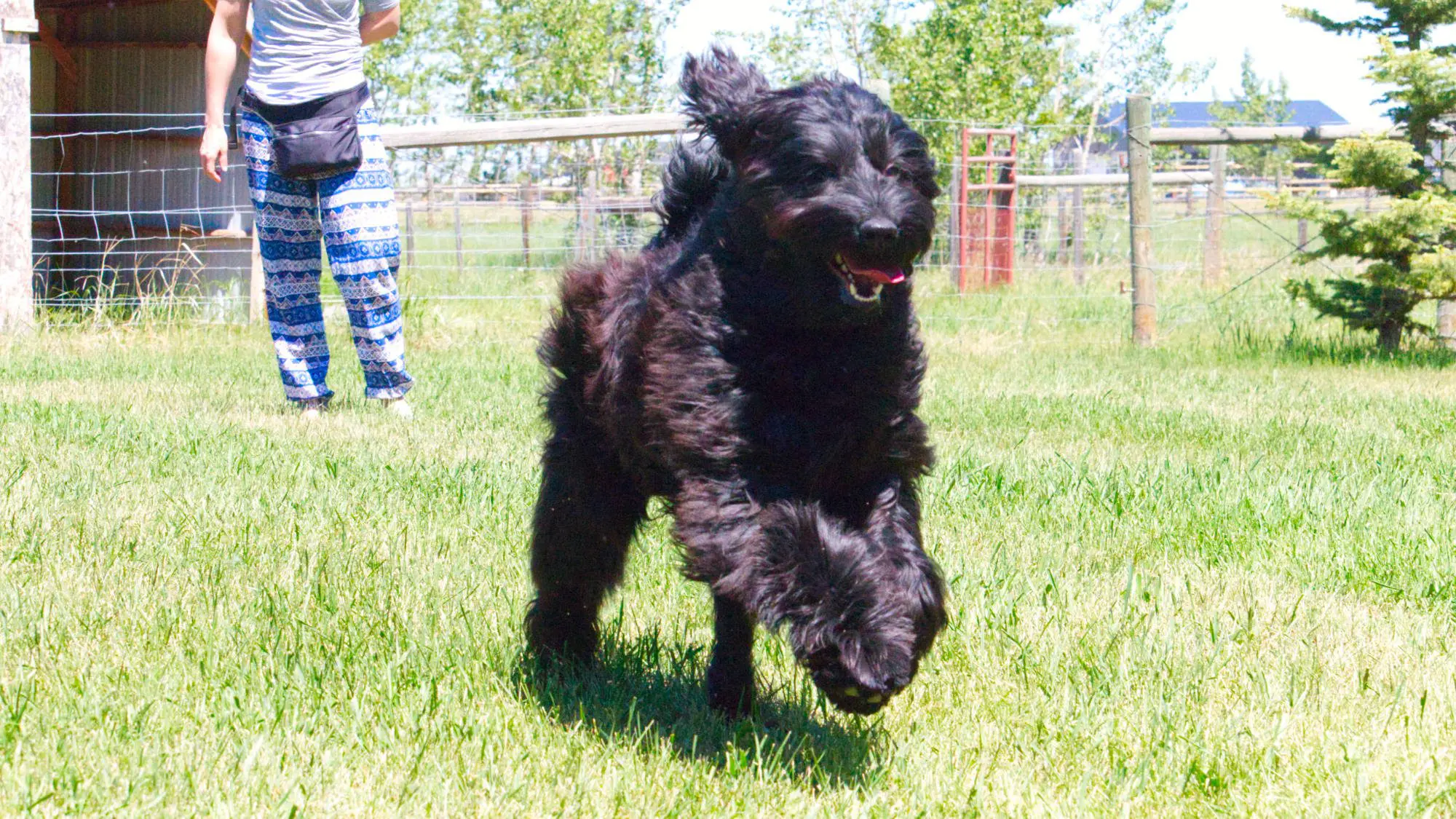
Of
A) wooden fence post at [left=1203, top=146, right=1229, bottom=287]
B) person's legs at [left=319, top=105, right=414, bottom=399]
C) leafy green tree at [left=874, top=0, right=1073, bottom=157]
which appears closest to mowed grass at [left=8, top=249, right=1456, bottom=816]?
person's legs at [left=319, top=105, right=414, bottom=399]

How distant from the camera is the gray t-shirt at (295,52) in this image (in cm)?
631

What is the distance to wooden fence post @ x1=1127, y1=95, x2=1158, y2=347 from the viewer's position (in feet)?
36.9

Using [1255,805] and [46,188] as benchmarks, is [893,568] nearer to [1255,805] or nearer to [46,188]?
[1255,805]

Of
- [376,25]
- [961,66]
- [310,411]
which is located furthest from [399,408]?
[961,66]

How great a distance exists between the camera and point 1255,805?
2.53 metres

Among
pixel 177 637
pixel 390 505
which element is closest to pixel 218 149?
Answer: pixel 390 505

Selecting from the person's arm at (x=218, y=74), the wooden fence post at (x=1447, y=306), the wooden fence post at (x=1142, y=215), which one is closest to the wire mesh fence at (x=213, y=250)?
the wooden fence post at (x=1142, y=215)

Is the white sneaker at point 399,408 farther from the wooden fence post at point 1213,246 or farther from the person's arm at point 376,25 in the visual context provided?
the wooden fence post at point 1213,246

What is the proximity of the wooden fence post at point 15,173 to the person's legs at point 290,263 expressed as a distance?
4289 mm

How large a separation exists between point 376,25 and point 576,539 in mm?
4279

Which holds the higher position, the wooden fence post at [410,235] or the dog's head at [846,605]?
the wooden fence post at [410,235]

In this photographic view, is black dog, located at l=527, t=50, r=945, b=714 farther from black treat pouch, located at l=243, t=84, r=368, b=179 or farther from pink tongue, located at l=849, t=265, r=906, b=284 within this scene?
black treat pouch, located at l=243, t=84, r=368, b=179

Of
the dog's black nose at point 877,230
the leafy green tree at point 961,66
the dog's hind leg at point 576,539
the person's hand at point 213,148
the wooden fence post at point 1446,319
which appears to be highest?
the leafy green tree at point 961,66

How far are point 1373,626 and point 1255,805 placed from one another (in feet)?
4.44
